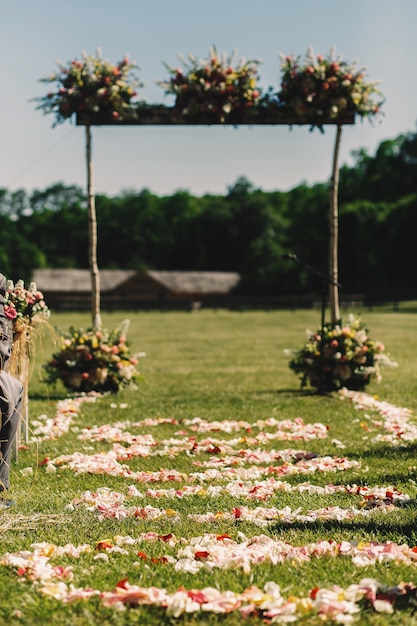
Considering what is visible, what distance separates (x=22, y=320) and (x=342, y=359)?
690cm

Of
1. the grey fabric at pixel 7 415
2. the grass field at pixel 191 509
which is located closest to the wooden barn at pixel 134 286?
the grass field at pixel 191 509

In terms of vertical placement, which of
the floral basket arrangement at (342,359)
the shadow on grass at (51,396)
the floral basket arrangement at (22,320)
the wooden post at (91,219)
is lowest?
the shadow on grass at (51,396)

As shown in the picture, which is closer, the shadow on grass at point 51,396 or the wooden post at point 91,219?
the wooden post at point 91,219

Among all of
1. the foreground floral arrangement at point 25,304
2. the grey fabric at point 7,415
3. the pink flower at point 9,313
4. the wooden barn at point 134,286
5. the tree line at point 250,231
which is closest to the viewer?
the grey fabric at point 7,415

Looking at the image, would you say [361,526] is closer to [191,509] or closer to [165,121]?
[191,509]

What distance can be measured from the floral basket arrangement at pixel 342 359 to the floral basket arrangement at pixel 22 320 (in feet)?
20.9

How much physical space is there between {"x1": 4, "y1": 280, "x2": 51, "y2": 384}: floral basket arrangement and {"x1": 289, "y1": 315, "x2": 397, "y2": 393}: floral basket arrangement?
638 cm

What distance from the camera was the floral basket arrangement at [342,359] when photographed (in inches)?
489

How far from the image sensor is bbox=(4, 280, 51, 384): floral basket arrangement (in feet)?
22.4

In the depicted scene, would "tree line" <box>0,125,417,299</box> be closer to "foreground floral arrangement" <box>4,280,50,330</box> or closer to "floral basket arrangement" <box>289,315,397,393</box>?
"floral basket arrangement" <box>289,315,397,393</box>

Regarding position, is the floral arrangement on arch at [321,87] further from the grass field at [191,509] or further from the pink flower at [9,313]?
the pink flower at [9,313]

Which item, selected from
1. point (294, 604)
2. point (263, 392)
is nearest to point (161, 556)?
point (294, 604)

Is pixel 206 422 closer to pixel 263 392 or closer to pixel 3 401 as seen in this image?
pixel 263 392

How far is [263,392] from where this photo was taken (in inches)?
523
